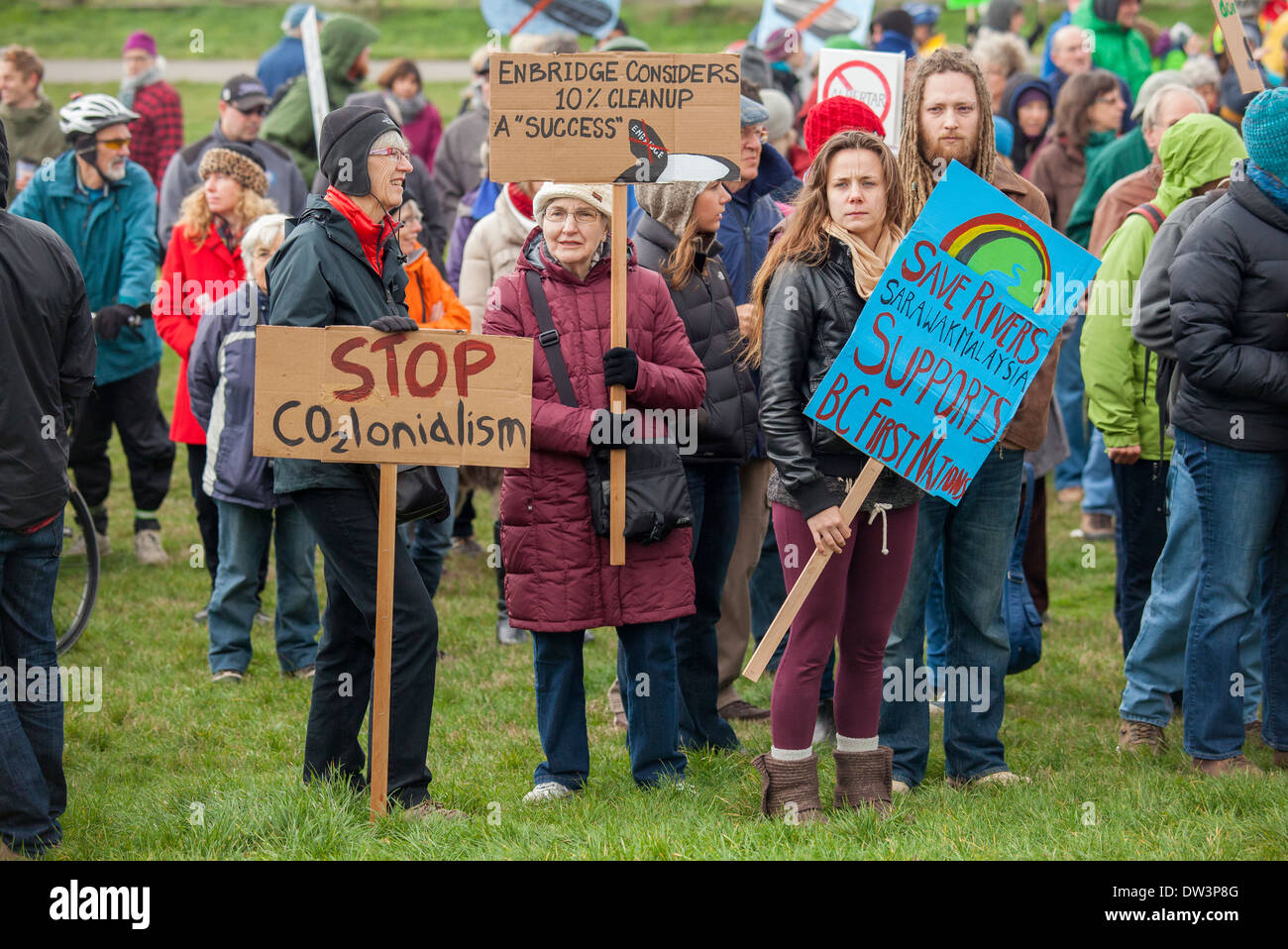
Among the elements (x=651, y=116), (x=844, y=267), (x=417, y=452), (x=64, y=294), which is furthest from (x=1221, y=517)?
(x=64, y=294)

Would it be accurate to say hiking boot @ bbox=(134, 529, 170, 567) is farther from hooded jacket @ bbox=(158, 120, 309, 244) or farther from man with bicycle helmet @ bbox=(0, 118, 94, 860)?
man with bicycle helmet @ bbox=(0, 118, 94, 860)

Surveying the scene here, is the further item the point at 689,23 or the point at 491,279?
the point at 689,23

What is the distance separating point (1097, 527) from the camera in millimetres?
10516

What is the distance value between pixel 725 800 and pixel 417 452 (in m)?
1.76

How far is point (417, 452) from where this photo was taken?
5105mm

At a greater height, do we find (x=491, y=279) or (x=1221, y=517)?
(x=491, y=279)

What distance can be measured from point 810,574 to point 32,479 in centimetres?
261

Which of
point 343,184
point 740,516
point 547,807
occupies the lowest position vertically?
point 547,807

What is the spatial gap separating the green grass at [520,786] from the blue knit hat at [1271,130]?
2296 millimetres

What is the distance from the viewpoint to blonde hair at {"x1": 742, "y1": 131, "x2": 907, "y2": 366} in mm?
5285

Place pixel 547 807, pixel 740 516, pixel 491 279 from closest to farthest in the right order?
pixel 547 807 < pixel 740 516 < pixel 491 279

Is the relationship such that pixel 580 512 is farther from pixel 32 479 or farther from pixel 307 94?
pixel 307 94

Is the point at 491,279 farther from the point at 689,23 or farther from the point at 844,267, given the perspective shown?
the point at 689,23

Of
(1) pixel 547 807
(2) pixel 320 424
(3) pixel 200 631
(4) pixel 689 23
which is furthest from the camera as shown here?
(4) pixel 689 23
